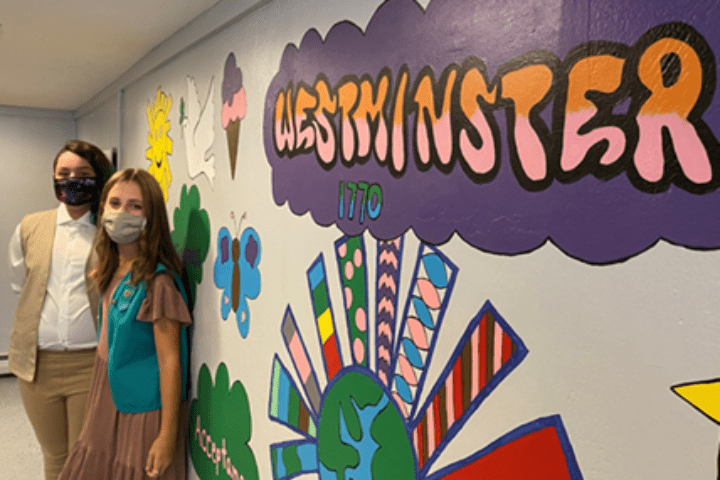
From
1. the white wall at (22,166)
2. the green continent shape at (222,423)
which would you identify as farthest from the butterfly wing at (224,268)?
the white wall at (22,166)

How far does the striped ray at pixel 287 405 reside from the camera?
1.51m

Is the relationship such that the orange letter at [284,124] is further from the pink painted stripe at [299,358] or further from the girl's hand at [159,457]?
the girl's hand at [159,457]

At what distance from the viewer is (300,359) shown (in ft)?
5.08

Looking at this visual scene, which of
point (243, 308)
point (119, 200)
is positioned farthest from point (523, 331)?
point (119, 200)

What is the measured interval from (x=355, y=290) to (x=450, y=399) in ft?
1.24

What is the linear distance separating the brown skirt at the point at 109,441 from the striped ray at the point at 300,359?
2.93ft

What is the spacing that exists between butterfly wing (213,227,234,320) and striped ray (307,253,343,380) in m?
0.59


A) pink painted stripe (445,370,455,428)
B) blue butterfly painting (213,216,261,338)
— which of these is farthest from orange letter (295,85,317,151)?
pink painted stripe (445,370,455,428)

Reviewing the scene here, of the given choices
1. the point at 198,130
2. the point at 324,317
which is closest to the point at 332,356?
the point at 324,317

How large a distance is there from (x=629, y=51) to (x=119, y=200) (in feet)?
6.37

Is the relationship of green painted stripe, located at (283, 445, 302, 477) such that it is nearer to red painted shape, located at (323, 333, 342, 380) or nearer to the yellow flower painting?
red painted shape, located at (323, 333, 342, 380)

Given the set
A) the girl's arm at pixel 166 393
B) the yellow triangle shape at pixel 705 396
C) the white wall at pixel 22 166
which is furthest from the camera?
the white wall at pixel 22 166

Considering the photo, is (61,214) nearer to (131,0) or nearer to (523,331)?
(131,0)

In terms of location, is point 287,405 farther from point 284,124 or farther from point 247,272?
point 284,124
